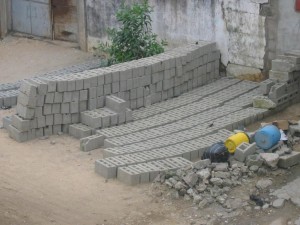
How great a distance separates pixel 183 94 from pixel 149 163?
330 centimetres

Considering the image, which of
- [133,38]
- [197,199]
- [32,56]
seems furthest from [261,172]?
[32,56]

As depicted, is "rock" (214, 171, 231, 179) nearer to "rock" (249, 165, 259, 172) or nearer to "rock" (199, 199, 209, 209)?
"rock" (249, 165, 259, 172)

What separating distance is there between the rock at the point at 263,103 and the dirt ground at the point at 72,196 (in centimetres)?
49

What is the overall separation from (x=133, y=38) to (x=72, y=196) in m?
4.91

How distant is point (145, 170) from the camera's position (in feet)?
31.6

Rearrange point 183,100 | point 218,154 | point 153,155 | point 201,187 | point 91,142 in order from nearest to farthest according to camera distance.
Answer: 1. point 201,187
2. point 218,154
3. point 153,155
4. point 91,142
5. point 183,100

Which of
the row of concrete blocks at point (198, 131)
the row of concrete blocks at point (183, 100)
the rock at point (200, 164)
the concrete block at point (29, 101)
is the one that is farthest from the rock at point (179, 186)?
the concrete block at point (29, 101)

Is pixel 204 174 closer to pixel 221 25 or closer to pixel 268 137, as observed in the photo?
pixel 268 137

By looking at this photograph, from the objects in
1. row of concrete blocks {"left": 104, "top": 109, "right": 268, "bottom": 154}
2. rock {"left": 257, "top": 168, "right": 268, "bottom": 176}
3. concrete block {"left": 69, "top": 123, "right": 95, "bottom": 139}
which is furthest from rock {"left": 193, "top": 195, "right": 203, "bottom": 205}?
concrete block {"left": 69, "top": 123, "right": 95, "bottom": 139}

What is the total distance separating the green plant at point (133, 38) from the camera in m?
13.5

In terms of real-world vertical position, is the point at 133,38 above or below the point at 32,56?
above

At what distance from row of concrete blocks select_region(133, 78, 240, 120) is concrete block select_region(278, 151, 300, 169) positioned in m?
2.92

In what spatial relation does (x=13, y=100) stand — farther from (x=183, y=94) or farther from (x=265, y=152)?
(x=265, y=152)

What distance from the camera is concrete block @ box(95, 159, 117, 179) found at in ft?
32.0
